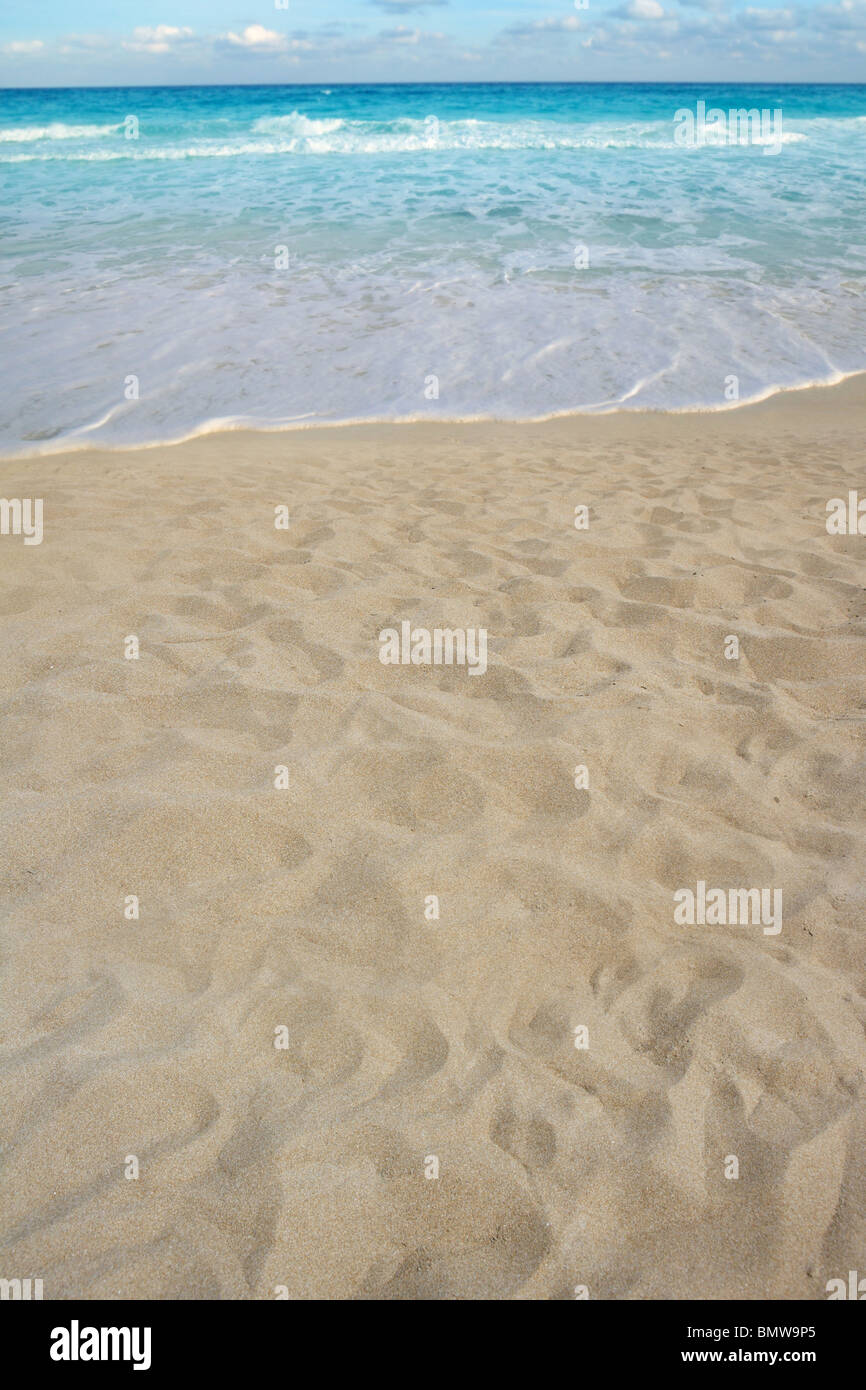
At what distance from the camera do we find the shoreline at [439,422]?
20.6 ft

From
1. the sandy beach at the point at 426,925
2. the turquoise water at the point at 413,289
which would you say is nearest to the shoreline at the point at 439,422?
the turquoise water at the point at 413,289

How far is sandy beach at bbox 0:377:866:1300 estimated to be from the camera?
1766 millimetres

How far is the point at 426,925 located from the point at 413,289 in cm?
904

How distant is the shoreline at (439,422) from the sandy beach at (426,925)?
211 centimetres

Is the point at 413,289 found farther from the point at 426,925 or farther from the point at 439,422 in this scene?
the point at 426,925

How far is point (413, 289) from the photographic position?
32.3ft

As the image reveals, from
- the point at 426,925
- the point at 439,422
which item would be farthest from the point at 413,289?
the point at 426,925

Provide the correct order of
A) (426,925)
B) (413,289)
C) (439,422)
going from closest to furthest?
(426,925), (439,422), (413,289)

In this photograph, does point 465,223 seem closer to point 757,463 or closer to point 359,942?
point 757,463

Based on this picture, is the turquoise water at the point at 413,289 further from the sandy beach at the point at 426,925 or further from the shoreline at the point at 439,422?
the sandy beach at the point at 426,925

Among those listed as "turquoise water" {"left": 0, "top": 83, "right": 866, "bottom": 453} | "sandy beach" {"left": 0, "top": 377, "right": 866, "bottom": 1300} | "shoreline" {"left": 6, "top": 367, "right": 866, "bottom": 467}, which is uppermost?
"turquoise water" {"left": 0, "top": 83, "right": 866, "bottom": 453}

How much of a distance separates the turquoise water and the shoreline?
8cm

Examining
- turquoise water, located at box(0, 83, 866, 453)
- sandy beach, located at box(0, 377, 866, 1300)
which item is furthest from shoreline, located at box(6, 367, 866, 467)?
sandy beach, located at box(0, 377, 866, 1300)

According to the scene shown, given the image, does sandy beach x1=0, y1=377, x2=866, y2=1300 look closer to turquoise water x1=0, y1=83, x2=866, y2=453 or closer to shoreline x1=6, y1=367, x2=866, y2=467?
shoreline x1=6, y1=367, x2=866, y2=467
